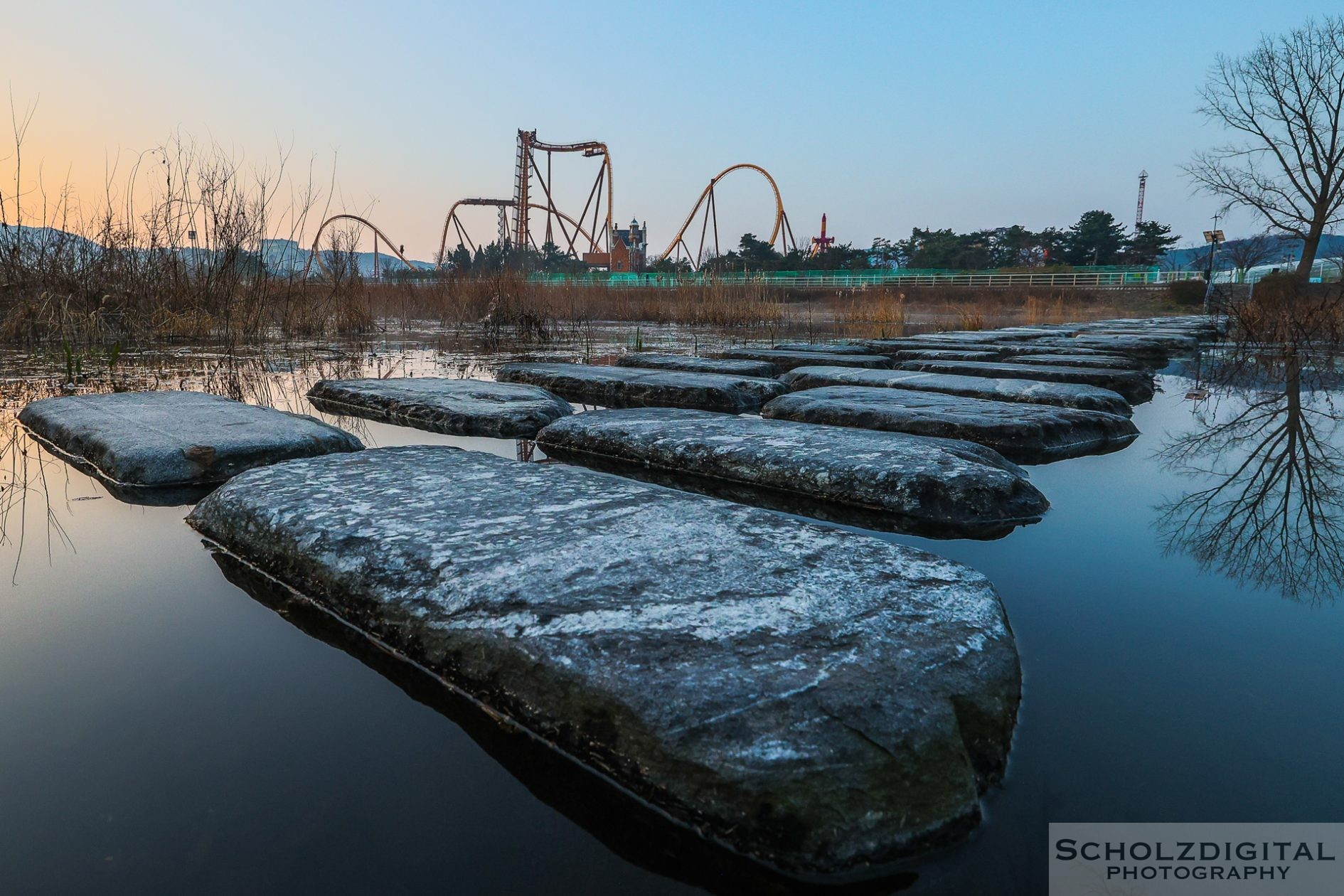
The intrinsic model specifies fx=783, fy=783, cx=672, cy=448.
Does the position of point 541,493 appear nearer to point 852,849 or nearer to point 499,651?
point 499,651

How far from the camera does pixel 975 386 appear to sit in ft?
8.46

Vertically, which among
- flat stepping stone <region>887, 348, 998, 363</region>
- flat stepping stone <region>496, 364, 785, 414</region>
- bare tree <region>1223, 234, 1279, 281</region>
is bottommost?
flat stepping stone <region>496, 364, 785, 414</region>

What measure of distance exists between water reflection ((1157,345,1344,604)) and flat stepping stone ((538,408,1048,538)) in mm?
261

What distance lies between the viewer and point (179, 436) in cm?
163

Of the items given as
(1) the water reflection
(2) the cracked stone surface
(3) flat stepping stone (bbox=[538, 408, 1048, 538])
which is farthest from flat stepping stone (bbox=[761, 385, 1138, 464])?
(2) the cracked stone surface

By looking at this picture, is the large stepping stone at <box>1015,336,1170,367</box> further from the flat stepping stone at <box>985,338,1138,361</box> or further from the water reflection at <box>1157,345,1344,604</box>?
the water reflection at <box>1157,345,1344,604</box>

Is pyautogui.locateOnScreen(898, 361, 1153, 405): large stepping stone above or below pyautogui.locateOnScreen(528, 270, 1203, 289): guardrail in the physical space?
below

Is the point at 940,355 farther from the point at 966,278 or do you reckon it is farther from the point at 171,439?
the point at 966,278

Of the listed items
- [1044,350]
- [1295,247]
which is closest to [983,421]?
[1044,350]

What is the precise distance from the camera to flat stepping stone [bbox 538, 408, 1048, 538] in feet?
4.40

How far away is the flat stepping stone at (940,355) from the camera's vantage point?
3711 millimetres

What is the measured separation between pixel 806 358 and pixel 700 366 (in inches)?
26.8

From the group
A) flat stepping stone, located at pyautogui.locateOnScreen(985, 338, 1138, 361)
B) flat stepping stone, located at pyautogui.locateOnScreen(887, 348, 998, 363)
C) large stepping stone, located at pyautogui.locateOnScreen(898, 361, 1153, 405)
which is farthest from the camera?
flat stepping stone, located at pyautogui.locateOnScreen(985, 338, 1138, 361)

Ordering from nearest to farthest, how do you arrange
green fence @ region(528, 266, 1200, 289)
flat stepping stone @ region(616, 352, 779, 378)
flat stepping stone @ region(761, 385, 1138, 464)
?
flat stepping stone @ region(761, 385, 1138, 464) → flat stepping stone @ region(616, 352, 779, 378) → green fence @ region(528, 266, 1200, 289)
